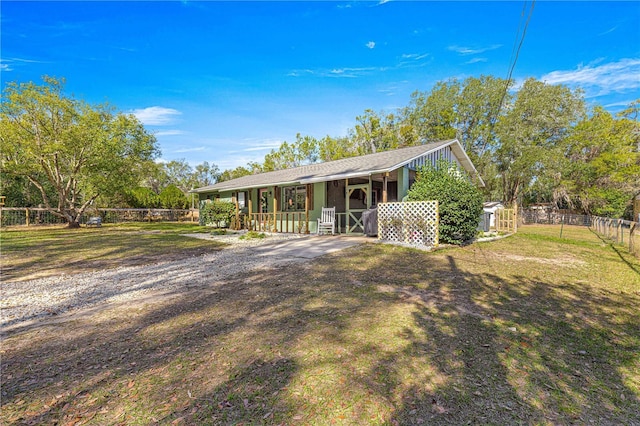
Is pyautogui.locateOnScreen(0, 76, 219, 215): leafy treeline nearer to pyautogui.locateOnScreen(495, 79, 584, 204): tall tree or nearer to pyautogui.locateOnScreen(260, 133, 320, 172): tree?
pyautogui.locateOnScreen(260, 133, 320, 172): tree

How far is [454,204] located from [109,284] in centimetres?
924

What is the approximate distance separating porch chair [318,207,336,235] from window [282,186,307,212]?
1.84 metres

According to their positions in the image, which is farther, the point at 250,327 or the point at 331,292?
the point at 331,292

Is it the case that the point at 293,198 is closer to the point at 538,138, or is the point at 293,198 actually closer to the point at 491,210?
the point at 491,210

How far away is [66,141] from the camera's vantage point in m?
17.7

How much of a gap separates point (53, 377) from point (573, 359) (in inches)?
185

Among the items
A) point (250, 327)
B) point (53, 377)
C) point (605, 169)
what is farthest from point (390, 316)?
point (605, 169)

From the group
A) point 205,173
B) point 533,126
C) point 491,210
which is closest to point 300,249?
point 491,210

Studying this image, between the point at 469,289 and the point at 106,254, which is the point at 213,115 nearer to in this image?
the point at 106,254

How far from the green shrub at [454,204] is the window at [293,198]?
20.5 feet

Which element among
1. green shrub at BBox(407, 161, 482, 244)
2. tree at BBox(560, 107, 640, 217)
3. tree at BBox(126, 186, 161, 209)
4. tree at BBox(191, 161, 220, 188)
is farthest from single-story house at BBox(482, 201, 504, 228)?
tree at BBox(191, 161, 220, 188)

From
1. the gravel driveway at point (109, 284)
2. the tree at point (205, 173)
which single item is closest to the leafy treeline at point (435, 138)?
the gravel driveway at point (109, 284)

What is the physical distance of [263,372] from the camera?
2555 mm

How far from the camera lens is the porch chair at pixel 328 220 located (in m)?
13.2
